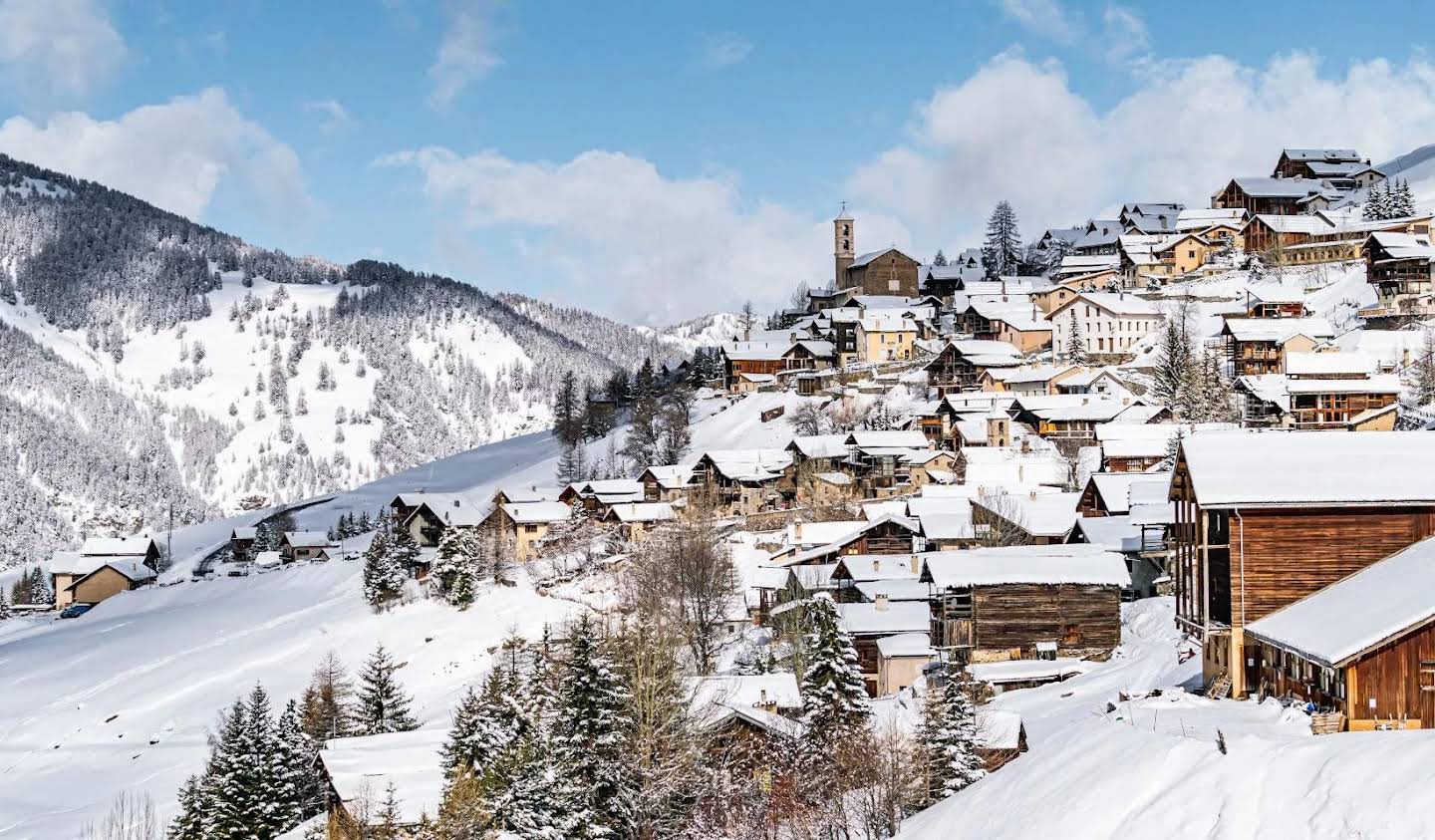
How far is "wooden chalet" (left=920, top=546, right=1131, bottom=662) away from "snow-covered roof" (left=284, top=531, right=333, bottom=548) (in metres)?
90.5

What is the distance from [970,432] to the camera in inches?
3570

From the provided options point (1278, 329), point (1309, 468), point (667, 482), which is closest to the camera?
point (1309, 468)

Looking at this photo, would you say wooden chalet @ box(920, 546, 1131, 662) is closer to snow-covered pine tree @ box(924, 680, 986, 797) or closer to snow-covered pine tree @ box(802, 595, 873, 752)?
snow-covered pine tree @ box(802, 595, 873, 752)

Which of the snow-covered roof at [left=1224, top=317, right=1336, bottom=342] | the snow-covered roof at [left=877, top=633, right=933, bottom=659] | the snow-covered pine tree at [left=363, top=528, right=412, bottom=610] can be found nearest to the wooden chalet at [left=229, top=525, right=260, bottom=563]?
the snow-covered pine tree at [left=363, top=528, right=412, bottom=610]

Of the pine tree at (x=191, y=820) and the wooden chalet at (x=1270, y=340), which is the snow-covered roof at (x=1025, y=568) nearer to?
the pine tree at (x=191, y=820)

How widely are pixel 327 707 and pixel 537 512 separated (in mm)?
40180

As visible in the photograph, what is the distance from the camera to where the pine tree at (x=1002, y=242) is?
155000 millimetres

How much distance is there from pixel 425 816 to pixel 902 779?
1368 cm

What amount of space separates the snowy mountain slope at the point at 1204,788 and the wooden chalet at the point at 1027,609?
79.6ft

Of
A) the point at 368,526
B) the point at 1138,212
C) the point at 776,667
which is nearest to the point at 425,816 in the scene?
the point at 776,667

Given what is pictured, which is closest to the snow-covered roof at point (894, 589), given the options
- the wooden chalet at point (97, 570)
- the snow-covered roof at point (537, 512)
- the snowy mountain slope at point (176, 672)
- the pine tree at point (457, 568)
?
the snowy mountain slope at point (176, 672)

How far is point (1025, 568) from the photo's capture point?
172 ft

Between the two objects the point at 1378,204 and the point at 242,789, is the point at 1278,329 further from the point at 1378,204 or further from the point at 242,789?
the point at 242,789

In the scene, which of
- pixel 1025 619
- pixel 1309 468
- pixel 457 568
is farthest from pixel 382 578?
pixel 1309 468
